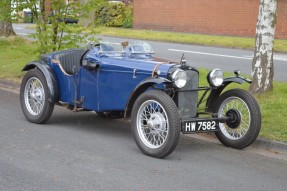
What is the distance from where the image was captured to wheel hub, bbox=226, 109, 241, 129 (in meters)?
7.17

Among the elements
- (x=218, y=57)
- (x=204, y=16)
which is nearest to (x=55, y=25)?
(x=218, y=57)

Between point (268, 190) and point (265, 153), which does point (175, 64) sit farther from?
point (268, 190)

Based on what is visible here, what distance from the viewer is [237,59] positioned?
18.5m

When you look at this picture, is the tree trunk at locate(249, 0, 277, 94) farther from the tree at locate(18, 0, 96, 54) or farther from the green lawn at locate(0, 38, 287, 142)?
the tree at locate(18, 0, 96, 54)

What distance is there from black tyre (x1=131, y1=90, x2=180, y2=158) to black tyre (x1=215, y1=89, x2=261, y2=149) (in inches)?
42.3

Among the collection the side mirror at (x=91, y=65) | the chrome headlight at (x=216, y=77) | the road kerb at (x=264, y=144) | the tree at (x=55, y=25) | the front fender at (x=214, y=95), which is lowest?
the road kerb at (x=264, y=144)

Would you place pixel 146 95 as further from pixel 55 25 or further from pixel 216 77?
pixel 55 25

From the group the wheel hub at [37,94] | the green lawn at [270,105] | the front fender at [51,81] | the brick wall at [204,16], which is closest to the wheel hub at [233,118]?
the green lawn at [270,105]

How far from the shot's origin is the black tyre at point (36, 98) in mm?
8203

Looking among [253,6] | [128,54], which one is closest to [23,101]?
[128,54]

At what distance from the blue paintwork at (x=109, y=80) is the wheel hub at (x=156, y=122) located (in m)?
0.52

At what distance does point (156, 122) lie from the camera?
6664 mm

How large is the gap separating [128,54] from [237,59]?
37.4ft

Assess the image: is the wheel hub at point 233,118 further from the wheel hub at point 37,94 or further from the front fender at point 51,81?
the wheel hub at point 37,94
